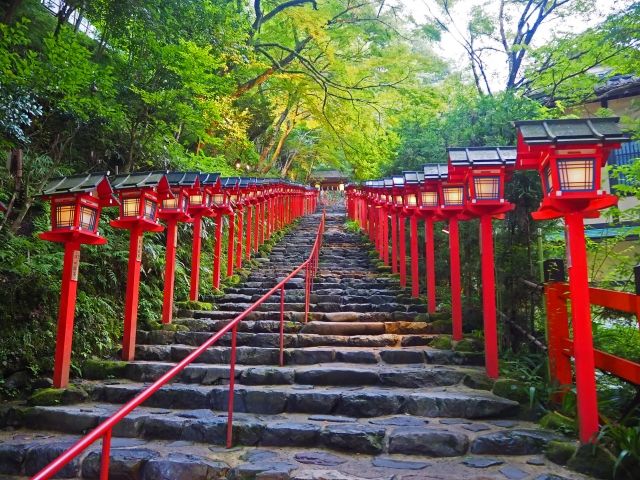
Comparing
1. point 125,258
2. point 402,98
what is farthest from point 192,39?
point 402,98

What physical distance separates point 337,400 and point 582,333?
2545 millimetres

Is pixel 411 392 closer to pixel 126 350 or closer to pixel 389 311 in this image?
pixel 389 311

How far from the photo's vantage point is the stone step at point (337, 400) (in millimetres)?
4672

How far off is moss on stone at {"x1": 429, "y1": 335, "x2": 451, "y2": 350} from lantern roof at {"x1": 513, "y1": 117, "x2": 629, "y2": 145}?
3.48 m

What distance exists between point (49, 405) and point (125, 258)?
2548mm

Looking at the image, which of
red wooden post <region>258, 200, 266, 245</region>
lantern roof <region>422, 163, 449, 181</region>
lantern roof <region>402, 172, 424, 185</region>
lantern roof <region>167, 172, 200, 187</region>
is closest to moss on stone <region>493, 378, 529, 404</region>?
lantern roof <region>422, 163, 449, 181</region>

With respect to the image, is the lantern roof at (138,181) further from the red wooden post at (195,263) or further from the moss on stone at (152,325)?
the moss on stone at (152,325)

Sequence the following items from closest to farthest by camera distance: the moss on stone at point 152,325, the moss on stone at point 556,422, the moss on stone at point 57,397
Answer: the moss on stone at point 556,422 → the moss on stone at point 57,397 → the moss on stone at point 152,325

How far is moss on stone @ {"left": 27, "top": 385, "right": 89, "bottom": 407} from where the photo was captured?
485 centimetres

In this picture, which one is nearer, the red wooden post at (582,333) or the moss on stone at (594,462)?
the moss on stone at (594,462)

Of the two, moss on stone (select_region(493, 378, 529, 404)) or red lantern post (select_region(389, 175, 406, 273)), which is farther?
red lantern post (select_region(389, 175, 406, 273))

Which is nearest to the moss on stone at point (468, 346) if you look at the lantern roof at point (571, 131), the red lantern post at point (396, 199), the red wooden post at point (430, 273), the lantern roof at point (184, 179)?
the red wooden post at point (430, 273)

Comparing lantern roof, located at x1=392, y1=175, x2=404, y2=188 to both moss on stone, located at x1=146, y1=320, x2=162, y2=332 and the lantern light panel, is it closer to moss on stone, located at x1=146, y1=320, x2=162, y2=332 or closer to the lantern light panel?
the lantern light panel

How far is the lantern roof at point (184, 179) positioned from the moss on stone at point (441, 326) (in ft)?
15.2
